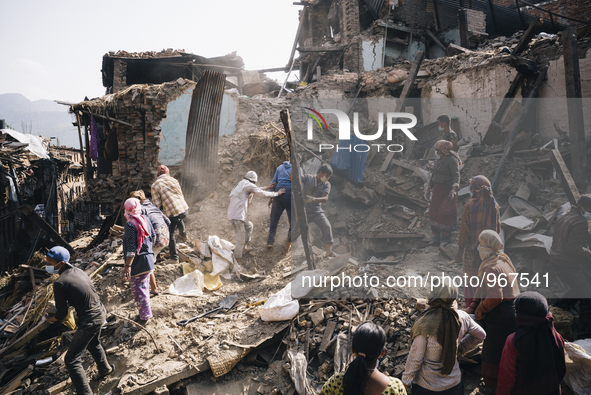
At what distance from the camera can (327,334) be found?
3869mm

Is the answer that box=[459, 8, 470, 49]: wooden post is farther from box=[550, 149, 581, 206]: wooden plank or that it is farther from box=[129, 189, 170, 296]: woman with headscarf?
box=[129, 189, 170, 296]: woman with headscarf

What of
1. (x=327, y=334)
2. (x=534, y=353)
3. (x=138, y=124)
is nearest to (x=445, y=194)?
(x=327, y=334)

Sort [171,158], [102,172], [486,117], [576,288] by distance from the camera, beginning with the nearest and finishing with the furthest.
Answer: [576,288], [486,117], [171,158], [102,172]

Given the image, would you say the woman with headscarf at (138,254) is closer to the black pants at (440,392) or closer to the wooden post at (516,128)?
the black pants at (440,392)

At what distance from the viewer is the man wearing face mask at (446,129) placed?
7.32 m

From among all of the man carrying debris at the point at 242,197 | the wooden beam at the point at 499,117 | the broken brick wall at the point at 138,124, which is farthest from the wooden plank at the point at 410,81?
the broken brick wall at the point at 138,124

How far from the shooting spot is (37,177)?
46.3 feet

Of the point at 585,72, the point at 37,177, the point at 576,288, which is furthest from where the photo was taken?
the point at 37,177

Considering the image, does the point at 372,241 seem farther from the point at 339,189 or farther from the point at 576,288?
the point at 576,288

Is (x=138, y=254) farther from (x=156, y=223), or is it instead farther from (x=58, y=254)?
(x=58, y=254)

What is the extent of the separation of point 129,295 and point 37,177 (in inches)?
502

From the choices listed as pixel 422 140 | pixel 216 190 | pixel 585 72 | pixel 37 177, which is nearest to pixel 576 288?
pixel 585 72

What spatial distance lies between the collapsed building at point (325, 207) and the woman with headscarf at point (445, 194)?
0.40 m

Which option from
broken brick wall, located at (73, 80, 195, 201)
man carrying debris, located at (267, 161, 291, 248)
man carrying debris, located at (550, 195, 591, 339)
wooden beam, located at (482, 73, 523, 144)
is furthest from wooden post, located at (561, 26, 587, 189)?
broken brick wall, located at (73, 80, 195, 201)
